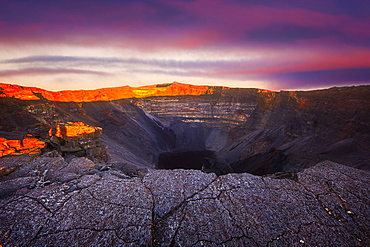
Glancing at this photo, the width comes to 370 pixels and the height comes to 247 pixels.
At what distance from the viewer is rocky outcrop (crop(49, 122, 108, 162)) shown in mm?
10922

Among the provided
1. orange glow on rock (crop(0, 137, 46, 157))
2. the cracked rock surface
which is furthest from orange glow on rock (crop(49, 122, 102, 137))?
the cracked rock surface

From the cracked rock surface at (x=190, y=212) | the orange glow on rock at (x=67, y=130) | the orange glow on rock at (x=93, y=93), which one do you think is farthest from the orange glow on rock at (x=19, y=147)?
the orange glow on rock at (x=93, y=93)

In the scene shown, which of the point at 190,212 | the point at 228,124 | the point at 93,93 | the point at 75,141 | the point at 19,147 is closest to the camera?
the point at 190,212

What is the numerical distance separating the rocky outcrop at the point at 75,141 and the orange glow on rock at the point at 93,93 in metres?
33.0

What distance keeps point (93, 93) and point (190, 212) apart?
58.5 m

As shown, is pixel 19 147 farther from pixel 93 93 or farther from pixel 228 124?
pixel 93 93

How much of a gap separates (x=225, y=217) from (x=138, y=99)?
2322 inches

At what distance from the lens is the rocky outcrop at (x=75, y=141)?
10.9 m

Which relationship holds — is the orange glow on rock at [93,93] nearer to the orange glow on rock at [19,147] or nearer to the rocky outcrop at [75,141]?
the rocky outcrop at [75,141]

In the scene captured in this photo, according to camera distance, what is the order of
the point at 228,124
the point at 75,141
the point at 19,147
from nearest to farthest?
the point at 19,147
the point at 75,141
the point at 228,124

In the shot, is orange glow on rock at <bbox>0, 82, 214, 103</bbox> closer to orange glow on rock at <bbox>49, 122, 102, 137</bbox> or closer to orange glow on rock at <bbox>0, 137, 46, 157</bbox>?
orange glow on rock at <bbox>49, 122, 102, 137</bbox>

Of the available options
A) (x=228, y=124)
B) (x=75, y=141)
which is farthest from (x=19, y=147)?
(x=228, y=124)

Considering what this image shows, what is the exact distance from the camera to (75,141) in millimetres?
11422

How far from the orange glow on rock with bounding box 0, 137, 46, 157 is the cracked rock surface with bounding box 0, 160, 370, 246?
10.2 feet
